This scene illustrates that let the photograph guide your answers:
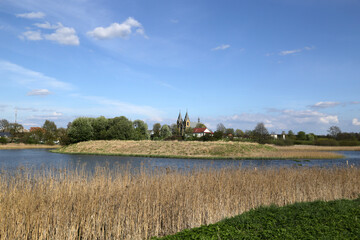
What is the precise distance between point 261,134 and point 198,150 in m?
25.4

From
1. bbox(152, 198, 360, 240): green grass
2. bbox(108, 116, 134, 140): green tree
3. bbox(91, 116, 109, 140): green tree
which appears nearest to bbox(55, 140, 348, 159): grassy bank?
bbox(108, 116, 134, 140): green tree

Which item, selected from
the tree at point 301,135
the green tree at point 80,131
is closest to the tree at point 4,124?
the green tree at point 80,131

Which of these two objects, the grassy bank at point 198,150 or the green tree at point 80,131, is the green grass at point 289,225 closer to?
the grassy bank at point 198,150

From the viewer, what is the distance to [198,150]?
41781 mm

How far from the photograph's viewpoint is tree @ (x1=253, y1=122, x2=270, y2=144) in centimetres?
6081

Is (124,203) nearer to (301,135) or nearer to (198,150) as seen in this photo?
(198,150)

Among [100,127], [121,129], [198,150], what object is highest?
[100,127]

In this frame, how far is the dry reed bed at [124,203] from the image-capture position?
5.76 meters

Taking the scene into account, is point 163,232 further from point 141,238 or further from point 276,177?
point 276,177

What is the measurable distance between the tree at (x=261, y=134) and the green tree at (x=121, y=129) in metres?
28.3

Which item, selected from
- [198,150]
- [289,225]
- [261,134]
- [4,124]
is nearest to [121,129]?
[198,150]

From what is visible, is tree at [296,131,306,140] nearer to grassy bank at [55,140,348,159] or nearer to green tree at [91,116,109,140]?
grassy bank at [55,140,348,159]

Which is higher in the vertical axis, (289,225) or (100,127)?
(100,127)

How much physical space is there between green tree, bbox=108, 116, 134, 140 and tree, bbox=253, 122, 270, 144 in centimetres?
2831
